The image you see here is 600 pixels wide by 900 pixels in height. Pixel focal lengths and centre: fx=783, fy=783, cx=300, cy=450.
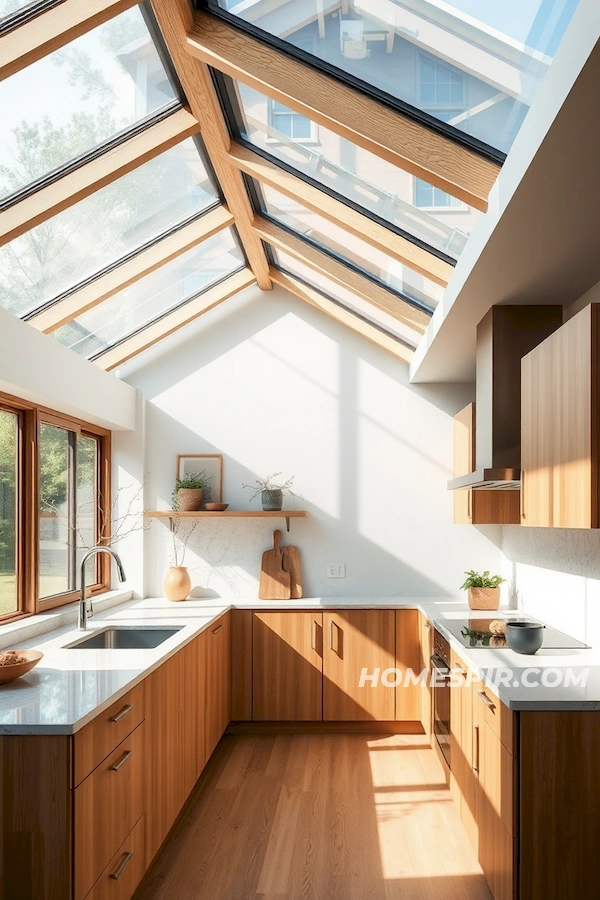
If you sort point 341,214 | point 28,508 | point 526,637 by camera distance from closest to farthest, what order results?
1. point 526,637
2. point 341,214
3. point 28,508

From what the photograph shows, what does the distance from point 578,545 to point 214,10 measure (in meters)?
2.66

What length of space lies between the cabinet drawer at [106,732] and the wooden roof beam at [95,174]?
179 cm

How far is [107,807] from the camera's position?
95.0 inches

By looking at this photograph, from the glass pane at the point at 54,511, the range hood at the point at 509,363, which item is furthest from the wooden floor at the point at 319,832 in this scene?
the range hood at the point at 509,363

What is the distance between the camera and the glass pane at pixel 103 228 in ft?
11.0

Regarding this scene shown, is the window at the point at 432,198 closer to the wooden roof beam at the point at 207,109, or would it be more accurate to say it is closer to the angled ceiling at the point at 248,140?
the angled ceiling at the point at 248,140

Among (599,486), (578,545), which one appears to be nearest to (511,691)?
(599,486)

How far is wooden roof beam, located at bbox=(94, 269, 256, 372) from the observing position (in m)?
5.15

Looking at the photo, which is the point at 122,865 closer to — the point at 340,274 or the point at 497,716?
the point at 497,716

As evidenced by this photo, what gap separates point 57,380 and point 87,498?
132 cm

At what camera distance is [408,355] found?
5293 mm

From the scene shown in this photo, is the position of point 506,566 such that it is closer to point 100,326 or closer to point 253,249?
point 253,249

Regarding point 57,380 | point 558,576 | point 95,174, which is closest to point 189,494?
point 57,380

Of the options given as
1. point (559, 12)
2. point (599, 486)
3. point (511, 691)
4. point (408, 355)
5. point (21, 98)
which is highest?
point (21, 98)
